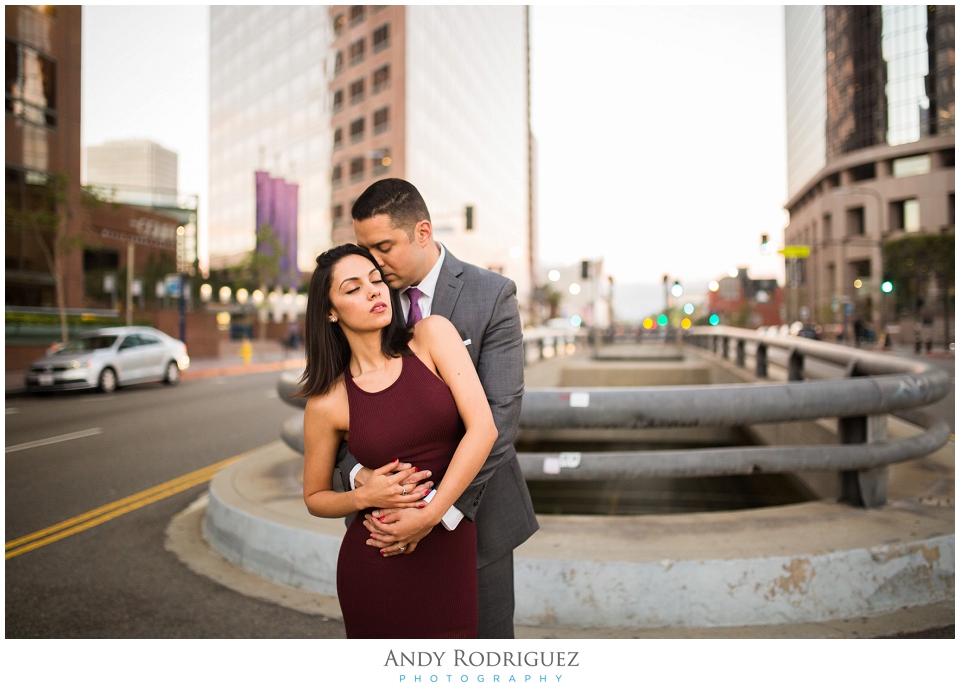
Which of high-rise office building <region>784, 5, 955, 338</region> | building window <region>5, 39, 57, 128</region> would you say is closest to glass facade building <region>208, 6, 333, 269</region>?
building window <region>5, 39, 57, 128</region>

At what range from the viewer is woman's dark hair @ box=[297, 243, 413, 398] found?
170 cm

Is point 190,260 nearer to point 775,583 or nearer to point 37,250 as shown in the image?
point 37,250

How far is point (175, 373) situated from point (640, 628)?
17.8 metres

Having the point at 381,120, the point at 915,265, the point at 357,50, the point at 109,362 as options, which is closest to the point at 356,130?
the point at 381,120

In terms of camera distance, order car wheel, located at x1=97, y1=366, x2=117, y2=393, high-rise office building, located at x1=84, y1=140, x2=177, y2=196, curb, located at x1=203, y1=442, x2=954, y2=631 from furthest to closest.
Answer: car wheel, located at x1=97, y1=366, x2=117, y2=393
high-rise office building, located at x1=84, y1=140, x2=177, y2=196
curb, located at x1=203, y1=442, x2=954, y2=631

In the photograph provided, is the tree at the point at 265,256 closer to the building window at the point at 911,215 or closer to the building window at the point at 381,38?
the building window at the point at 381,38

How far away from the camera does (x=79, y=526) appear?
466cm

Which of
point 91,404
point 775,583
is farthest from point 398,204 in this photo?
point 91,404

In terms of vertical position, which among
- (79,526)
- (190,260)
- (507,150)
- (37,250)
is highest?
(507,150)

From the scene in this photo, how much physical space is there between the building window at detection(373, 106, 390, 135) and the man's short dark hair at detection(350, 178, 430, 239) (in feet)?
187

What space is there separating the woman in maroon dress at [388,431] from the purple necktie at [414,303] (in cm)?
20

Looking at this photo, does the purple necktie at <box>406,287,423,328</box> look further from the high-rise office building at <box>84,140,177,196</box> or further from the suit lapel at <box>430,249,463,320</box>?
the high-rise office building at <box>84,140,177,196</box>

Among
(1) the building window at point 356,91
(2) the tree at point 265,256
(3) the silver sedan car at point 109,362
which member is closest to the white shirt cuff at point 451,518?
(3) the silver sedan car at point 109,362

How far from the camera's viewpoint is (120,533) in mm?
4461
